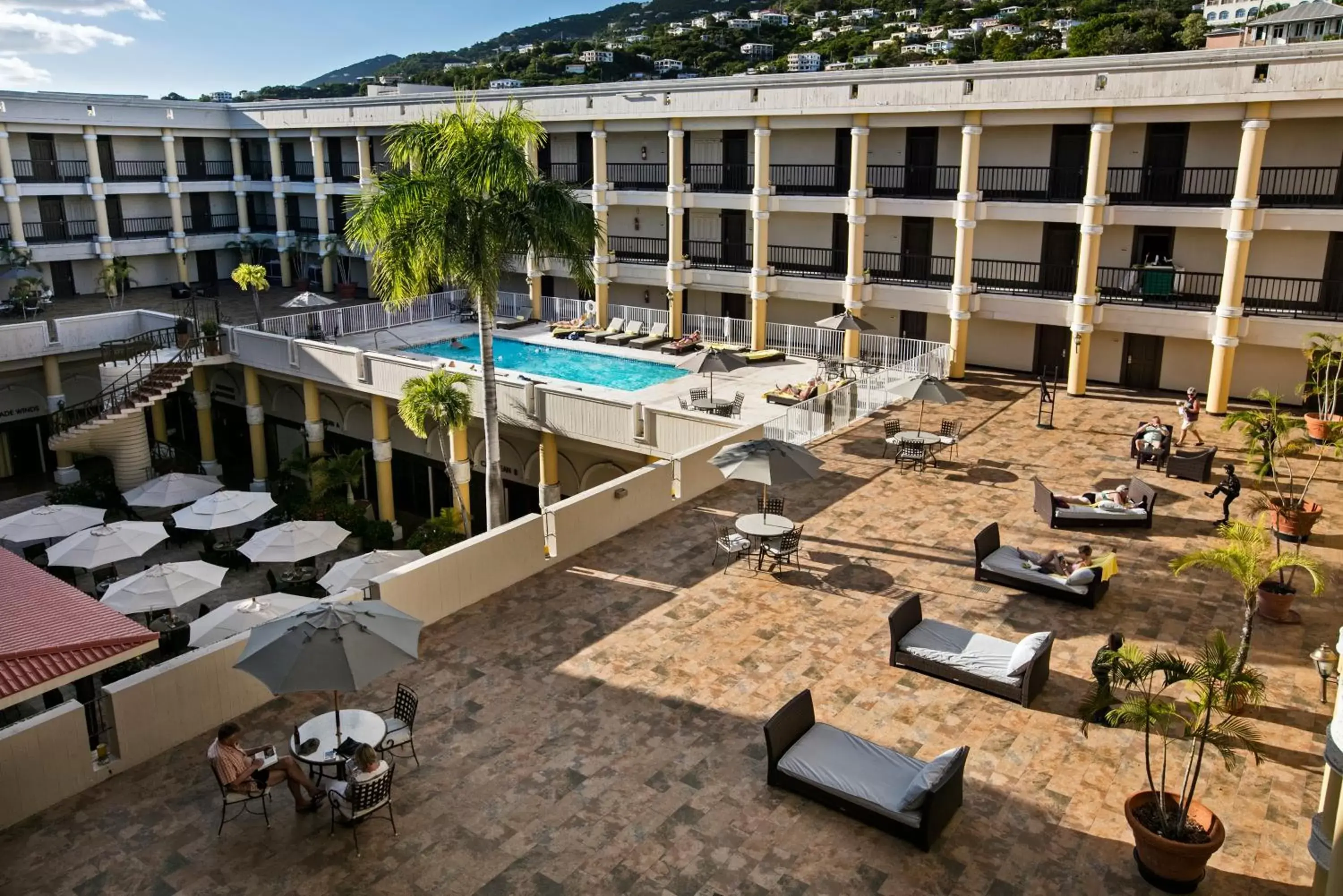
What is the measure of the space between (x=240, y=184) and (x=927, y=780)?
176 ft

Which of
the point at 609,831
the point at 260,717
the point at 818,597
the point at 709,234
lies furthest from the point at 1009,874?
the point at 709,234

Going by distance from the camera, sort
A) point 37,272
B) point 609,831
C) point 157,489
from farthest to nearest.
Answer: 1. point 37,272
2. point 157,489
3. point 609,831

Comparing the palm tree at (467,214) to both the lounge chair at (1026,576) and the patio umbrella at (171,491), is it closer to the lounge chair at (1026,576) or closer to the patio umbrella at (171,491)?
the lounge chair at (1026,576)

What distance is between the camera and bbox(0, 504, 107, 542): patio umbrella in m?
27.4

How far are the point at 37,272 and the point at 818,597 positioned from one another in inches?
1768

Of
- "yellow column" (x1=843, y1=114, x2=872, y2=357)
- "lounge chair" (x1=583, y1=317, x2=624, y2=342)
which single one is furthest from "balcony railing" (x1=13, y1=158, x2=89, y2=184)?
"yellow column" (x1=843, y1=114, x2=872, y2=357)

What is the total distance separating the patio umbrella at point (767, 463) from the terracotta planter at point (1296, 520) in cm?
908

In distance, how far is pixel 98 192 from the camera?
47812mm

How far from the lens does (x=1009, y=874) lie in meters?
10.2

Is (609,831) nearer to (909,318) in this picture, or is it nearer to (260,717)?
(260,717)

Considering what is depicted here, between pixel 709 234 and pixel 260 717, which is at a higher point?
pixel 709 234

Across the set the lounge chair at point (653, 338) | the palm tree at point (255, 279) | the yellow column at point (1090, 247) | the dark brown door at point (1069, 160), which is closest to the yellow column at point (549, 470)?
the lounge chair at point (653, 338)

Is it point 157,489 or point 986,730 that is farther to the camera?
point 157,489

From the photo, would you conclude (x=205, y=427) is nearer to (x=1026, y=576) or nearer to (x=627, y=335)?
(x=627, y=335)
